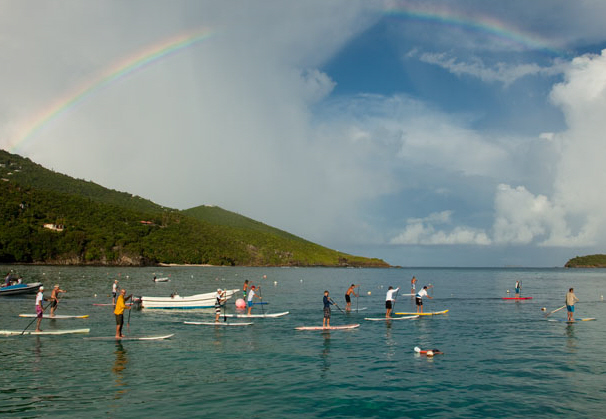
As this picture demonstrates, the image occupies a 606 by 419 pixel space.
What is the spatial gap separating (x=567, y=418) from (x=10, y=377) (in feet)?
76.3

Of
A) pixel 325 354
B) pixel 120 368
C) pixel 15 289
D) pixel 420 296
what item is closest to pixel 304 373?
pixel 325 354

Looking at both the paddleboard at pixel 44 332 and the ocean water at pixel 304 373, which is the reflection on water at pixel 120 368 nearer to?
the ocean water at pixel 304 373

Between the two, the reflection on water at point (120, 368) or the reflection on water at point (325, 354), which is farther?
the reflection on water at point (325, 354)

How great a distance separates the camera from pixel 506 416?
51.8ft

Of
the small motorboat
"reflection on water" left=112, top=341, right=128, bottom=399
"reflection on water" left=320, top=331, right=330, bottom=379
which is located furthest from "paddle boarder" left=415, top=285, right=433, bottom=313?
the small motorboat

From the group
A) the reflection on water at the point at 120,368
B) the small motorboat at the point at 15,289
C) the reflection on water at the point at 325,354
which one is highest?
the small motorboat at the point at 15,289

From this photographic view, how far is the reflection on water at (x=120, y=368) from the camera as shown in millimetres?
A: 17941

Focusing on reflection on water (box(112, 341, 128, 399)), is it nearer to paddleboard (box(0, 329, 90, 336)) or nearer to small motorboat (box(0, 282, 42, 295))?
paddleboard (box(0, 329, 90, 336))

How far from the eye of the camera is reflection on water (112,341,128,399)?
17.9 metres

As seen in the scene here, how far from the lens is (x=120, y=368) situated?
21.7 metres

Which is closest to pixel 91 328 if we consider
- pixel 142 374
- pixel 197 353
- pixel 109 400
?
pixel 197 353

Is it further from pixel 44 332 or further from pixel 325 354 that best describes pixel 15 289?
pixel 325 354

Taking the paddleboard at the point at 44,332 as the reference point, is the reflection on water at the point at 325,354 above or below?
below

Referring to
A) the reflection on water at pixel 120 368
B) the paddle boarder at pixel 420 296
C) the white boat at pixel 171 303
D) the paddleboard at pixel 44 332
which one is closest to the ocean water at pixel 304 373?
the reflection on water at pixel 120 368
